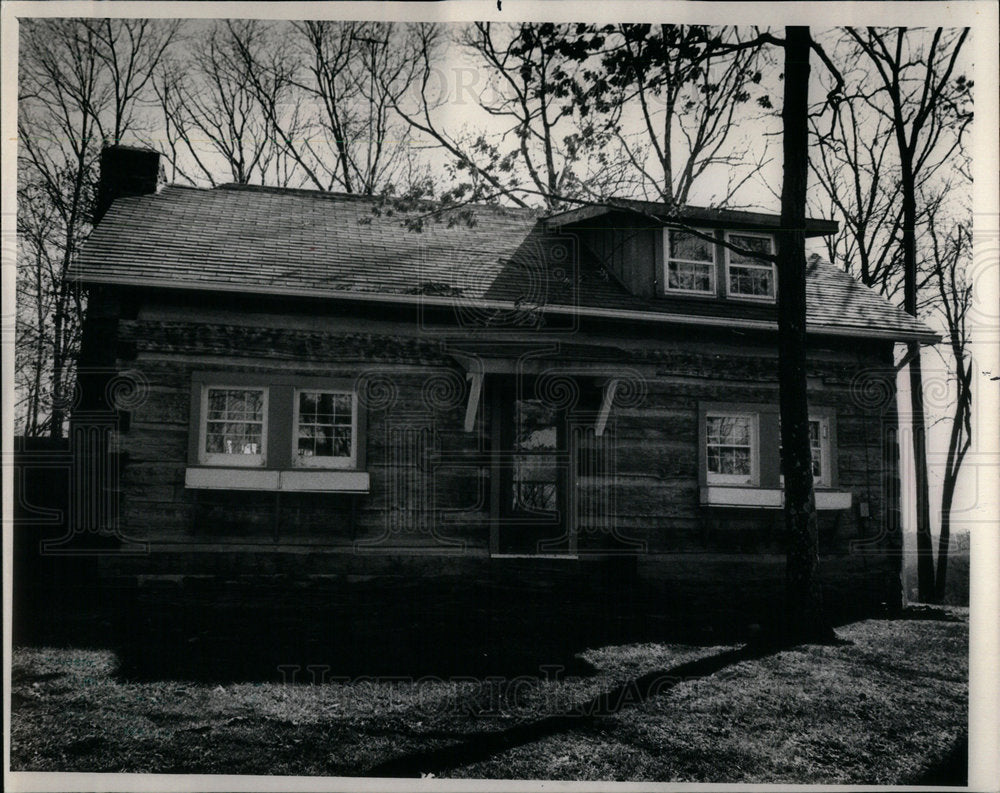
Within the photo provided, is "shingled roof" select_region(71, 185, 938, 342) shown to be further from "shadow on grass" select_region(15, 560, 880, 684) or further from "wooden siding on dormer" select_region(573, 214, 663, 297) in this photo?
"shadow on grass" select_region(15, 560, 880, 684)

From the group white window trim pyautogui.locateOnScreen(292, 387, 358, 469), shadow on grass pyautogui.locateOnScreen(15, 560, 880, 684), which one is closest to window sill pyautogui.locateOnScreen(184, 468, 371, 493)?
white window trim pyautogui.locateOnScreen(292, 387, 358, 469)

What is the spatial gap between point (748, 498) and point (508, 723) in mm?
4071

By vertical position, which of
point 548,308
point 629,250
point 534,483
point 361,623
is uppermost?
point 629,250

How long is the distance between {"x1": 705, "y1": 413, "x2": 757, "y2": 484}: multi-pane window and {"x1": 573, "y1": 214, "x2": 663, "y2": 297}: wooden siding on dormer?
5.56ft

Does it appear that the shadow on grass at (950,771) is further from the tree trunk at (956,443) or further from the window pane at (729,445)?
the window pane at (729,445)

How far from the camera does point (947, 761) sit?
5664 millimetres

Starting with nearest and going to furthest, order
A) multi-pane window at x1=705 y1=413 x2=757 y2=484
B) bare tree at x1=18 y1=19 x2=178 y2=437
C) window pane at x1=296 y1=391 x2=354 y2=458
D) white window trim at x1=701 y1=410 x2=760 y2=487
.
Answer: bare tree at x1=18 y1=19 x2=178 y2=437 < window pane at x1=296 y1=391 x2=354 y2=458 < white window trim at x1=701 y1=410 x2=760 y2=487 < multi-pane window at x1=705 y1=413 x2=757 y2=484

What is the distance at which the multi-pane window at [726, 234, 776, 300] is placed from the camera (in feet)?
32.1

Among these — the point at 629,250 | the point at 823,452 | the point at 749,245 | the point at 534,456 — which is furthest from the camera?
the point at 629,250

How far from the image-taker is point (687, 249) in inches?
388

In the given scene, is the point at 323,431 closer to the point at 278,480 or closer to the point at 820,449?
the point at 278,480

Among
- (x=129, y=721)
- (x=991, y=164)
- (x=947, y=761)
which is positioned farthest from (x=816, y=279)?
(x=129, y=721)

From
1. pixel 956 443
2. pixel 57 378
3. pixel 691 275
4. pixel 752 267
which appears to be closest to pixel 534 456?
pixel 691 275

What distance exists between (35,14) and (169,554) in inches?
179
